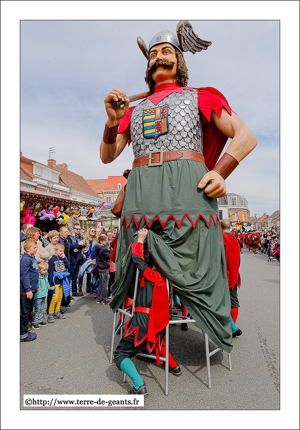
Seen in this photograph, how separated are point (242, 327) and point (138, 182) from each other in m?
2.59

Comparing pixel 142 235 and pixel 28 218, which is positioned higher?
pixel 28 218

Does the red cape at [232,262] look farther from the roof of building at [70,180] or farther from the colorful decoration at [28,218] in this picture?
the roof of building at [70,180]

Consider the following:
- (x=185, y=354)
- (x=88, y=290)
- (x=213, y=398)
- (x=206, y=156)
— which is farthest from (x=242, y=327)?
(x=88, y=290)

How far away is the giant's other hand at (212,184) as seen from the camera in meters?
2.34

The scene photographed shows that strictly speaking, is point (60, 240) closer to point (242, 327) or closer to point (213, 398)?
point (242, 327)

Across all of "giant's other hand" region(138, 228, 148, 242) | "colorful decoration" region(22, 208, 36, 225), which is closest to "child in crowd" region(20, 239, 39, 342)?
"giant's other hand" region(138, 228, 148, 242)

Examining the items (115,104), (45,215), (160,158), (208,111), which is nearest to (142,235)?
(160,158)

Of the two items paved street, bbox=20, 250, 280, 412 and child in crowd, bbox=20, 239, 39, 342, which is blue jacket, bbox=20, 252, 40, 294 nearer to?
child in crowd, bbox=20, 239, 39, 342

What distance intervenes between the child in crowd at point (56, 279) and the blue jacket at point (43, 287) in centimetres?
17

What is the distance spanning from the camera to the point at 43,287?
3740 mm

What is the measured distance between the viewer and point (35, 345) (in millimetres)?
3123

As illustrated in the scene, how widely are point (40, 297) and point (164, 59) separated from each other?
3.15 metres

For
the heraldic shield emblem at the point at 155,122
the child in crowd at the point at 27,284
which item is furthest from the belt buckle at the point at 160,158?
the child in crowd at the point at 27,284

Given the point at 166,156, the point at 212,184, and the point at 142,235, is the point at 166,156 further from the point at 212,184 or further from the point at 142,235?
the point at 142,235
